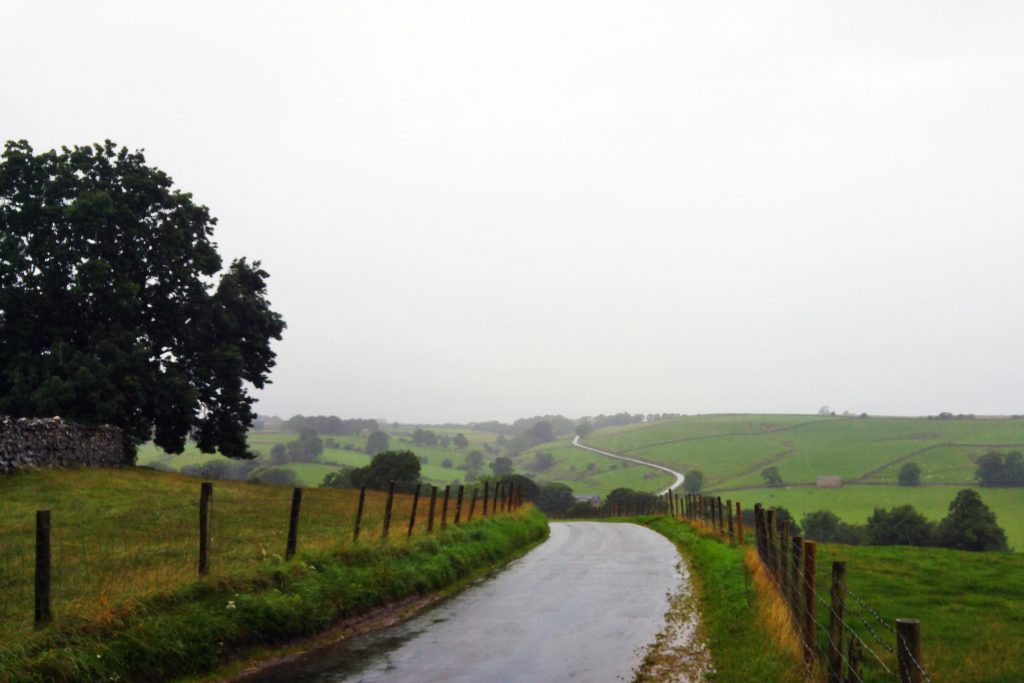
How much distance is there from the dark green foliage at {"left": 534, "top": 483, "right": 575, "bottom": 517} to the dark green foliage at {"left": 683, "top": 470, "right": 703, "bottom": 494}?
2081 cm

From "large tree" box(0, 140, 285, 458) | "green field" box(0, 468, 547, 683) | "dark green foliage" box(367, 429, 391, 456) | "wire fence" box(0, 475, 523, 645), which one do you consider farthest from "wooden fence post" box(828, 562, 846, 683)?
"dark green foliage" box(367, 429, 391, 456)

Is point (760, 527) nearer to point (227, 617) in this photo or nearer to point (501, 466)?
point (227, 617)

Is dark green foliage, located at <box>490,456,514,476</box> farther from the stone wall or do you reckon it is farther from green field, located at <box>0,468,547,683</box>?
green field, located at <box>0,468,547,683</box>

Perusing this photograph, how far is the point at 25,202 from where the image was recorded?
4281cm

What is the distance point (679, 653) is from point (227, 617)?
293 inches

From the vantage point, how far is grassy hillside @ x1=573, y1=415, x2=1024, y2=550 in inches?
4181

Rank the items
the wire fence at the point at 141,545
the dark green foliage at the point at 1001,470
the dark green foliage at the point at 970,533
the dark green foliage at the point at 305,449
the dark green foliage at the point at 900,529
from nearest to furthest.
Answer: the wire fence at the point at 141,545
the dark green foliage at the point at 970,533
the dark green foliage at the point at 900,529
the dark green foliage at the point at 1001,470
the dark green foliage at the point at 305,449

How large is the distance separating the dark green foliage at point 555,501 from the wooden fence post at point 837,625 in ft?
391

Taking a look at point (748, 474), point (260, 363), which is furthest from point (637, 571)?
point (748, 474)

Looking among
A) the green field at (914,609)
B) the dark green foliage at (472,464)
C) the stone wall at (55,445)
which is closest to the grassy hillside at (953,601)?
the green field at (914,609)

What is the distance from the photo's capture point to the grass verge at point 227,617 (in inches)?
392

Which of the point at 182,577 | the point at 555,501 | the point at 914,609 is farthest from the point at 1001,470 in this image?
the point at 182,577

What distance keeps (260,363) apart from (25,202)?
53.5ft

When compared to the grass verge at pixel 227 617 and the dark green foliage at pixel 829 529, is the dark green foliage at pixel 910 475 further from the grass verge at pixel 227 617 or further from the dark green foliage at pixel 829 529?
the grass verge at pixel 227 617
